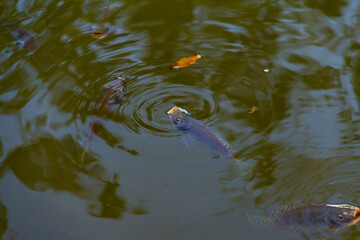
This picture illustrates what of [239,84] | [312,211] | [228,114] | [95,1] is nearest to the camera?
[312,211]

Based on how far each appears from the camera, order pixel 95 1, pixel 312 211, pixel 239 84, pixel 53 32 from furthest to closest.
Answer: pixel 95 1 < pixel 53 32 < pixel 239 84 < pixel 312 211

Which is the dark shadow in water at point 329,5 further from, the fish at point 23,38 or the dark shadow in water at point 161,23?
the fish at point 23,38

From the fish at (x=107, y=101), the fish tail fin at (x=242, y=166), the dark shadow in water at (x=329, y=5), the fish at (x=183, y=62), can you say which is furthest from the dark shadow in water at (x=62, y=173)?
the dark shadow in water at (x=329, y=5)

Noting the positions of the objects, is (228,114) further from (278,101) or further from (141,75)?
(141,75)

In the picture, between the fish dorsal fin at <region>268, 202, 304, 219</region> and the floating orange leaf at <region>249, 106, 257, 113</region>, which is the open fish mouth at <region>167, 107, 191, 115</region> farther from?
the fish dorsal fin at <region>268, 202, 304, 219</region>

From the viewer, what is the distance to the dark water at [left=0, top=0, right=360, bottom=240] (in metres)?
2.96

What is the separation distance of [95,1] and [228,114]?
2.84 m

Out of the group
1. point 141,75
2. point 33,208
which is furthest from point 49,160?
point 141,75

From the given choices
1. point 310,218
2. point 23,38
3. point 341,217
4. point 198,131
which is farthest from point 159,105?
point 23,38

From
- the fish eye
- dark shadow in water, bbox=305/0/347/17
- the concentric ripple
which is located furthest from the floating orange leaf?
dark shadow in water, bbox=305/0/347/17

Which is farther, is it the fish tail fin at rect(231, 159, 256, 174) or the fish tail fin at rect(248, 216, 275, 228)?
the fish tail fin at rect(231, 159, 256, 174)

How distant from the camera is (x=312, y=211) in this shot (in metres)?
2.75

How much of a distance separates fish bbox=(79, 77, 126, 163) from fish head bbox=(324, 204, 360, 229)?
197 centimetres

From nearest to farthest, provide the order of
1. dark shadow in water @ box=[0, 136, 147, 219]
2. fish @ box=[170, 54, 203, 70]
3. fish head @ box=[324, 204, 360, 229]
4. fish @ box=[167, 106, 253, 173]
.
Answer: fish head @ box=[324, 204, 360, 229], dark shadow in water @ box=[0, 136, 147, 219], fish @ box=[167, 106, 253, 173], fish @ box=[170, 54, 203, 70]
